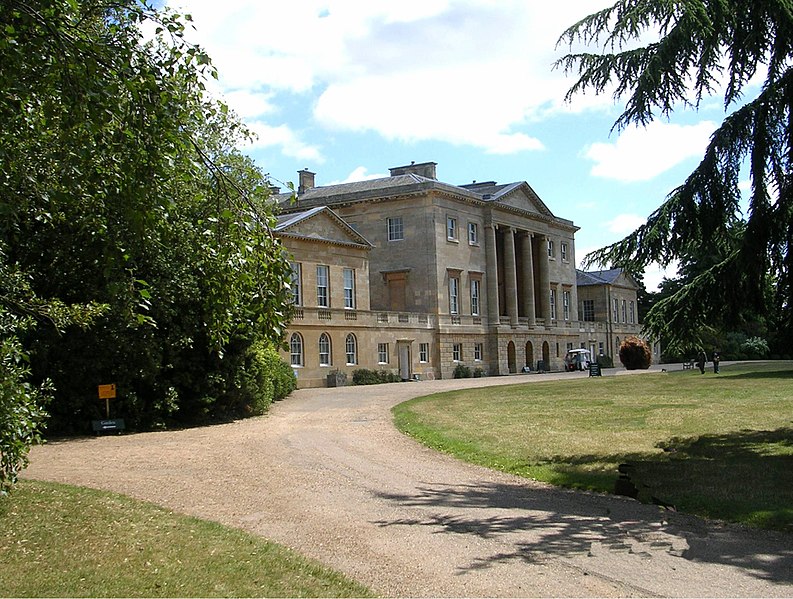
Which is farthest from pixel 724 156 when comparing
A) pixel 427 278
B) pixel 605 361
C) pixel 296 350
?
pixel 605 361

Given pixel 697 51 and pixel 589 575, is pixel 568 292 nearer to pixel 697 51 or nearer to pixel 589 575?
pixel 697 51

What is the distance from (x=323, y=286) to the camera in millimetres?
46438

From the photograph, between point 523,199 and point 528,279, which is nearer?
point 523,199

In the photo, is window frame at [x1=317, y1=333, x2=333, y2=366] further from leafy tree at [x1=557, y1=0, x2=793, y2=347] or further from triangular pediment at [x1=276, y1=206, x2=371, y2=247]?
leafy tree at [x1=557, y1=0, x2=793, y2=347]

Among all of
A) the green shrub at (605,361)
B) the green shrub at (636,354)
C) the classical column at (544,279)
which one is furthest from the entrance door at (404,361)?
the green shrub at (605,361)

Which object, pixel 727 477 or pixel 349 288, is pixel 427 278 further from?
pixel 727 477

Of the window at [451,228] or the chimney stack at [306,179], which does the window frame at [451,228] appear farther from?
the chimney stack at [306,179]

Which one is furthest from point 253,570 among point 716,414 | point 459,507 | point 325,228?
point 325,228

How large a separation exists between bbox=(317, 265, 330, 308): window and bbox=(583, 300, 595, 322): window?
45744mm

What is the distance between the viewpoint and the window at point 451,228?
5884cm

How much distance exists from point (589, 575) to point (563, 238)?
229ft

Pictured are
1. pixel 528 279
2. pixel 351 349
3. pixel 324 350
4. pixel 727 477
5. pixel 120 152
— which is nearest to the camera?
pixel 120 152

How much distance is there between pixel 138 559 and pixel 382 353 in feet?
141

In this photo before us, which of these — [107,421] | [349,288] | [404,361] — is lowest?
[107,421]
